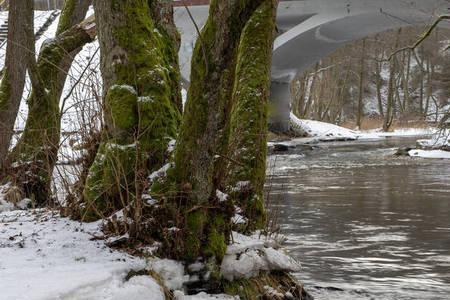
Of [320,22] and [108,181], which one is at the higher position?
[320,22]

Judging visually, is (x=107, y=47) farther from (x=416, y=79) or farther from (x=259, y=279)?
(x=416, y=79)

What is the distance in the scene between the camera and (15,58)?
7672 millimetres

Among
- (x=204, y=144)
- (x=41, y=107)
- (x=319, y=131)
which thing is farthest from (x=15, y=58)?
(x=319, y=131)

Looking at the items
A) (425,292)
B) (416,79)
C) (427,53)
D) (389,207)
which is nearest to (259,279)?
(425,292)

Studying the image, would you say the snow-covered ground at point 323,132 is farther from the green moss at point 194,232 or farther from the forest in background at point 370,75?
the green moss at point 194,232

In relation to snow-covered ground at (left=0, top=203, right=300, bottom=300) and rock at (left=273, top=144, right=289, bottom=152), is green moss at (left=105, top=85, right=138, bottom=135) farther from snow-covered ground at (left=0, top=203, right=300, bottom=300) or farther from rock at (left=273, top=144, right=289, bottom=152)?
rock at (left=273, top=144, right=289, bottom=152)

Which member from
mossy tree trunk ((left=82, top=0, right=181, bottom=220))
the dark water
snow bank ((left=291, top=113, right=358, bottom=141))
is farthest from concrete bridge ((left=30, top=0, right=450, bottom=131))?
mossy tree trunk ((left=82, top=0, right=181, bottom=220))

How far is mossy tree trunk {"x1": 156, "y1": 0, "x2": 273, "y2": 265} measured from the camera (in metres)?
3.92

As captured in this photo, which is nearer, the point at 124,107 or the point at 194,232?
the point at 194,232

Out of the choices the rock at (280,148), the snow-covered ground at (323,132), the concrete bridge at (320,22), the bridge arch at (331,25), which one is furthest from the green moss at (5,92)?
the snow-covered ground at (323,132)

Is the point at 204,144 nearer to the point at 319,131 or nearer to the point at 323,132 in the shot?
the point at 323,132

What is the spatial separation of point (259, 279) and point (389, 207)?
18.2ft

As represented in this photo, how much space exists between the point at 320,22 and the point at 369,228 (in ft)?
53.7

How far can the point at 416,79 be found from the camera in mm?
46781
